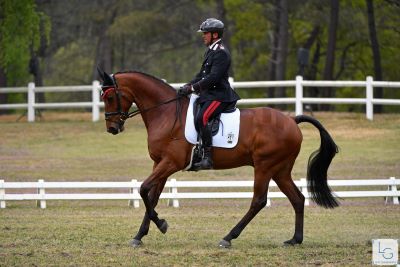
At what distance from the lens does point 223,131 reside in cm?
1239

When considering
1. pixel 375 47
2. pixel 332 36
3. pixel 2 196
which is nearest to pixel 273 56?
pixel 375 47

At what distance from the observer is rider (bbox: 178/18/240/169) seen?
40.2ft

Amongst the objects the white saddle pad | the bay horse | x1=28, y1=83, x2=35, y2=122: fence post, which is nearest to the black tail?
the bay horse

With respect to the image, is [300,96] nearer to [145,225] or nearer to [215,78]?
[215,78]

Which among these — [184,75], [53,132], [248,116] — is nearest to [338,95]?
[184,75]

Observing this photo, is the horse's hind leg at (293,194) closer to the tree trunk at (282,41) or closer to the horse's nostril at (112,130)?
the horse's nostril at (112,130)

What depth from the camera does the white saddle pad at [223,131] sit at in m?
12.3

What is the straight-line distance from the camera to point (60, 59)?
51.4 metres

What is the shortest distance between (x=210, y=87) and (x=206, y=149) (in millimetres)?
819

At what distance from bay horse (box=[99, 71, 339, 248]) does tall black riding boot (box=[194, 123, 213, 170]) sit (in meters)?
0.10

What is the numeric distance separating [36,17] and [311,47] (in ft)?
57.4

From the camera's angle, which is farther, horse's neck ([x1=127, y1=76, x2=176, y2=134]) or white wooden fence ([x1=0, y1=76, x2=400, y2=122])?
white wooden fence ([x1=0, y1=76, x2=400, y2=122])

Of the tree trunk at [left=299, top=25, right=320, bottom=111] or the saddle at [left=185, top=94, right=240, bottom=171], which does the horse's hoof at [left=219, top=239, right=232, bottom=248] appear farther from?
the tree trunk at [left=299, top=25, right=320, bottom=111]

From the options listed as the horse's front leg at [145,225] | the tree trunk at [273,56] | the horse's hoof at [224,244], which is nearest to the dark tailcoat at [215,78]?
the horse's front leg at [145,225]
